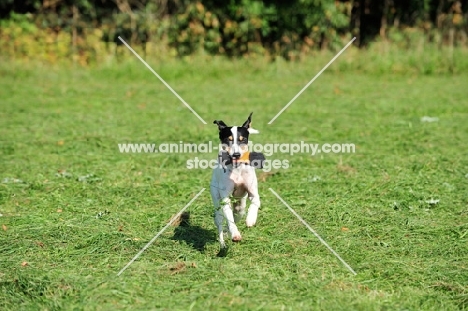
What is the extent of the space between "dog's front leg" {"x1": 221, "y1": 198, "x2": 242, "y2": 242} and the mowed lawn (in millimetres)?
226

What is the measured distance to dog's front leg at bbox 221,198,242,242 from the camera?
6.05 metres

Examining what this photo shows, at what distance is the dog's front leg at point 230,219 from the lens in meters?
6.05

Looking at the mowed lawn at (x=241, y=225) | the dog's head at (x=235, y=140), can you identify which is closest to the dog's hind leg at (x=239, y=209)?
the mowed lawn at (x=241, y=225)

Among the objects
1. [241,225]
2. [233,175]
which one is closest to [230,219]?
[233,175]

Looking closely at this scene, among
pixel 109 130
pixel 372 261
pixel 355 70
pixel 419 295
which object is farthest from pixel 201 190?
pixel 355 70

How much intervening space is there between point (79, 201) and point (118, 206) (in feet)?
1.69

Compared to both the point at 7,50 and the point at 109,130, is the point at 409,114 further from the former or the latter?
the point at 7,50

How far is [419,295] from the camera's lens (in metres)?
5.32

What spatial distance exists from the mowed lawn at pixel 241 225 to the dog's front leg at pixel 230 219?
226 millimetres

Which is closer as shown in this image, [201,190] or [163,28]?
[201,190]

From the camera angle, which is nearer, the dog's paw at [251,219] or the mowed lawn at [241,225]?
the mowed lawn at [241,225]

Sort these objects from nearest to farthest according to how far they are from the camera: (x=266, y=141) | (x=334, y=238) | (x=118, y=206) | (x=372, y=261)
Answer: (x=372, y=261) < (x=334, y=238) < (x=118, y=206) < (x=266, y=141)

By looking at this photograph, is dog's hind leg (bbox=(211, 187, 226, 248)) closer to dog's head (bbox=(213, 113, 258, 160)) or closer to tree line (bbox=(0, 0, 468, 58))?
dog's head (bbox=(213, 113, 258, 160))

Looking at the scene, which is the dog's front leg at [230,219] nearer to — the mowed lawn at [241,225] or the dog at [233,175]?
the dog at [233,175]
